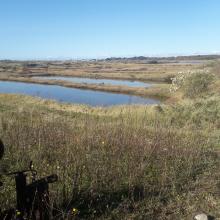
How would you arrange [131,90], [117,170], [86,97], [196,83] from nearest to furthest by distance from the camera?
[117,170] → [196,83] → [86,97] → [131,90]

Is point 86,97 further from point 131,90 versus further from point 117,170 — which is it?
point 117,170

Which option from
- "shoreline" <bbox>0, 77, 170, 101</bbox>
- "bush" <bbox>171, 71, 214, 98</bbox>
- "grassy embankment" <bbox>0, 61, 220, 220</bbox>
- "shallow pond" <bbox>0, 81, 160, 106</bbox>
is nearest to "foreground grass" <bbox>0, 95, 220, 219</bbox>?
"grassy embankment" <bbox>0, 61, 220, 220</bbox>

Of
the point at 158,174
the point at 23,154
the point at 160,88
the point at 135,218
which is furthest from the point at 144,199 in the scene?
the point at 160,88

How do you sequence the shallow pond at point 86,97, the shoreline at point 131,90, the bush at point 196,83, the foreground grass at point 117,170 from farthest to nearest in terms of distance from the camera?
the shoreline at point 131,90 → the shallow pond at point 86,97 → the bush at point 196,83 → the foreground grass at point 117,170

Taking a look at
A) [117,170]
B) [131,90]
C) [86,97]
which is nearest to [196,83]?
[86,97]

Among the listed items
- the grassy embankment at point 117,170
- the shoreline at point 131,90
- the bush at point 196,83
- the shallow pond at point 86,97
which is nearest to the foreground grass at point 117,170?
the grassy embankment at point 117,170

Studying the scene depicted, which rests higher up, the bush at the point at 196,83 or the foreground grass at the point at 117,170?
the foreground grass at the point at 117,170

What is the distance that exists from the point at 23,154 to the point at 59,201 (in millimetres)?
1819

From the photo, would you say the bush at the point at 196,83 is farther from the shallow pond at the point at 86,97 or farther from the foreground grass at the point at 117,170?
the foreground grass at the point at 117,170

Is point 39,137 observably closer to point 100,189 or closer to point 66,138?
point 66,138

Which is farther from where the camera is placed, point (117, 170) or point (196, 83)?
point (196, 83)

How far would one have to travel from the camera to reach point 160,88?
176 feet

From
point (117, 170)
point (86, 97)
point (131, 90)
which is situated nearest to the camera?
point (117, 170)

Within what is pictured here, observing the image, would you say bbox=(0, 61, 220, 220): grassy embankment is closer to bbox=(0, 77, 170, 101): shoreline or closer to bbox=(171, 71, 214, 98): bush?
bbox=(171, 71, 214, 98): bush
